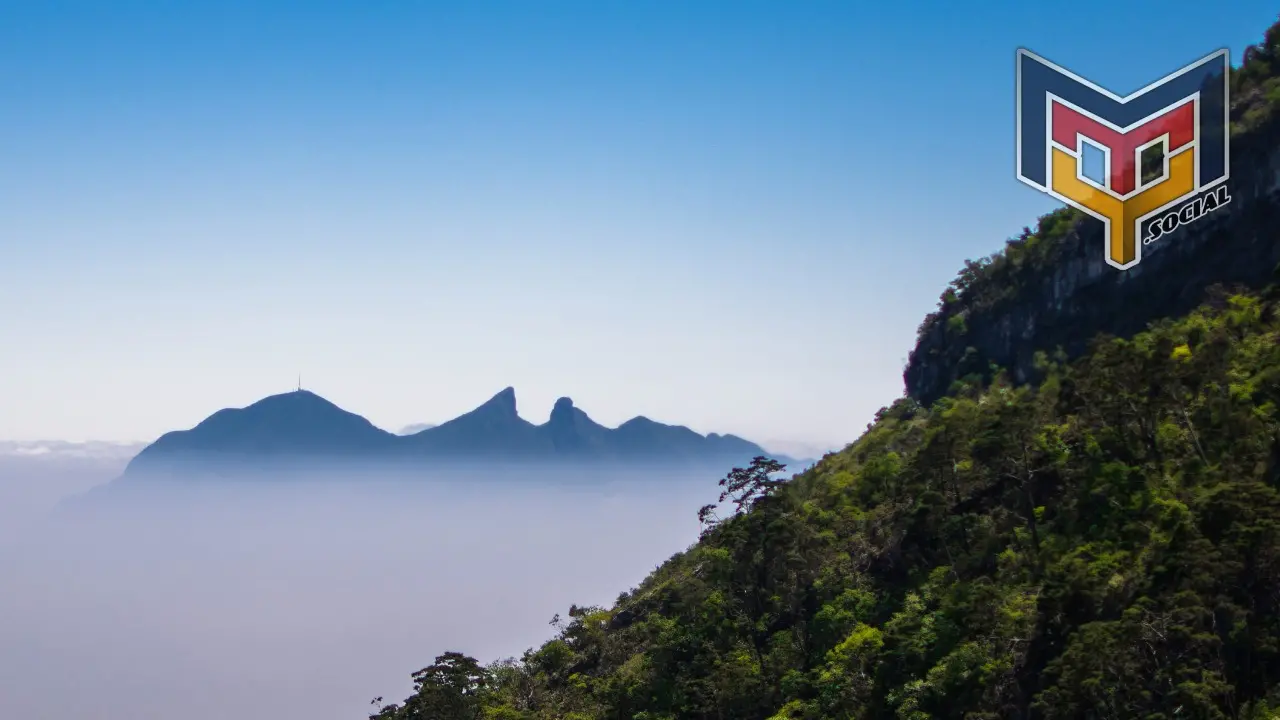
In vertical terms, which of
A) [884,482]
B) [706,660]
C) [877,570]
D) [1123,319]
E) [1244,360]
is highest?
[1123,319]

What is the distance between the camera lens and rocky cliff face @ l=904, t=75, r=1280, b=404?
63.2m

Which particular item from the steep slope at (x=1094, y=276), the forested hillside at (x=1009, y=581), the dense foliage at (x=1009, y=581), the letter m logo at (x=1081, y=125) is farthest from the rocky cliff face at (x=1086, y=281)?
the letter m logo at (x=1081, y=125)

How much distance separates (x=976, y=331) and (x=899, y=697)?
54.2 metres

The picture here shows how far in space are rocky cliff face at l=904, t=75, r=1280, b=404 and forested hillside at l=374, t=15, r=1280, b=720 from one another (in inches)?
126

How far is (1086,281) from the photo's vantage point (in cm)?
7488

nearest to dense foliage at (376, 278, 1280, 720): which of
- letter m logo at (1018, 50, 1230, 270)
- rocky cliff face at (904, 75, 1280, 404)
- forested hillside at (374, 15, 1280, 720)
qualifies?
forested hillside at (374, 15, 1280, 720)

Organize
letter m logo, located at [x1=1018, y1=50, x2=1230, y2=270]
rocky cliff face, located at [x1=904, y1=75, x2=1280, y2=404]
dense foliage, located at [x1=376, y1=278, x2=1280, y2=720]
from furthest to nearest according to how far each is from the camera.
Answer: rocky cliff face, located at [x1=904, y1=75, x2=1280, y2=404], letter m logo, located at [x1=1018, y1=50, x2=1230, y2=270], dense foliage, located at [x1=376, y1=278, x2=1280, y2=720]

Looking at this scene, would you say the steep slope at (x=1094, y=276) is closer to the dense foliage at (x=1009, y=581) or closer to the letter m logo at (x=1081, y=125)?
the dense foliage at (x=1009, y=581)

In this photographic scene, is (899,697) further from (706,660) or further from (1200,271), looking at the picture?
(1200,271)

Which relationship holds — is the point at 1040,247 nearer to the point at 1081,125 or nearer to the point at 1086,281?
the point at 1086,281

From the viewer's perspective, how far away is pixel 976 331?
8881cm

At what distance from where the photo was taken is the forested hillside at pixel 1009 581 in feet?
100

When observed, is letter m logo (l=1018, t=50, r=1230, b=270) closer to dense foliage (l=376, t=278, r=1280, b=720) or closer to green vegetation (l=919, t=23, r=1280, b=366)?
dense foliage (l=376, t=278, r=1280, b=720)

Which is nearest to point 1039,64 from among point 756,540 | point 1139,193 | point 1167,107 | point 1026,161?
point 1026,161
